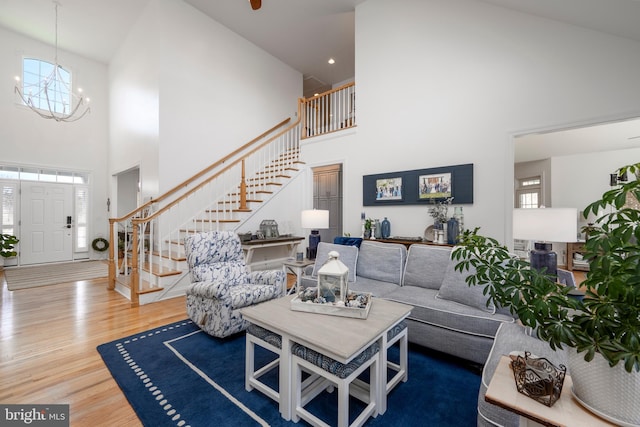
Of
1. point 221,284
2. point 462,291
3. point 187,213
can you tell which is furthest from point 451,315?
point 187,213

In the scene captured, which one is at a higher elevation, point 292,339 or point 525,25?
point 525,25

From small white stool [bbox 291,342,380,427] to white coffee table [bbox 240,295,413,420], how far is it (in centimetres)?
4

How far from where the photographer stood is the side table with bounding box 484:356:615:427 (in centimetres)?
83

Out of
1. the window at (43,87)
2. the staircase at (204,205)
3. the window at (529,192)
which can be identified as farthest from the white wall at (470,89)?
the window at (43,87)

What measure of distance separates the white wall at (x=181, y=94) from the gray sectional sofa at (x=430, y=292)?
3680 millimetres

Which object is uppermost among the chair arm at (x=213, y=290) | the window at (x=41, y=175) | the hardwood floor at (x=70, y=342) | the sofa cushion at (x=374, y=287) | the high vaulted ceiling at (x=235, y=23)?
the high vaulted ceiling at (x=235, y=23)

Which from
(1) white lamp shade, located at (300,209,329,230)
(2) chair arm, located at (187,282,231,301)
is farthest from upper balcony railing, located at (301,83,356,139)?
(2) chair arm, located at (187,282,231,301)

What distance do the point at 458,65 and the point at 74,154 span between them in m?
8.57

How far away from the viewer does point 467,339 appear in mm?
2148

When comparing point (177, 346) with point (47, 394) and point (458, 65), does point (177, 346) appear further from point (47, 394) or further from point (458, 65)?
point (458, 65)

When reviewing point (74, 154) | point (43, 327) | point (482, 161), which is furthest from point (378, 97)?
point (74, 154)

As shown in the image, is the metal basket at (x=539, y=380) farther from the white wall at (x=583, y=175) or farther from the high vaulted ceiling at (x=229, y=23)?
the white wall at (x=583, y=175)

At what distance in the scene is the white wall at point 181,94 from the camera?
5.07 meters

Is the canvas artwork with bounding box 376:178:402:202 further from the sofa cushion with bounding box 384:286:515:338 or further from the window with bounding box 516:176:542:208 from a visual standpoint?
the window with bounding box 516:176:542:208
